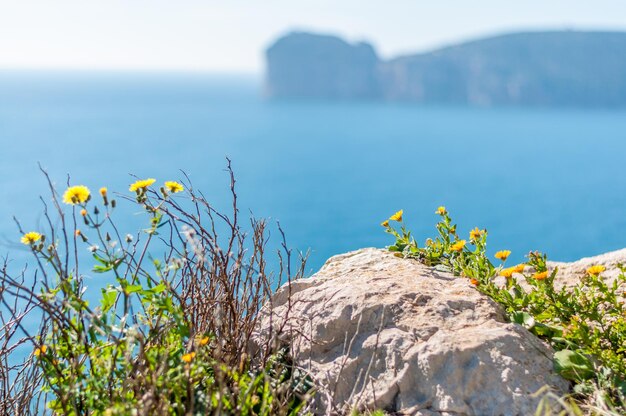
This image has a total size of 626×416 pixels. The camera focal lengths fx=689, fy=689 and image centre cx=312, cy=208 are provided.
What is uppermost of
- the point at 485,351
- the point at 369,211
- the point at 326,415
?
the point at 485,351

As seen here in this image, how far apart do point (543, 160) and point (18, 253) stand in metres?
22.6

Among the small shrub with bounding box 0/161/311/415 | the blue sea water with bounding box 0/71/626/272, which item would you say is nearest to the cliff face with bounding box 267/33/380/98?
the blue sea water with bounding box 0/71/626/272

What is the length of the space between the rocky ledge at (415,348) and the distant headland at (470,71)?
196ft

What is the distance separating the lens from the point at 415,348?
71.1 inches

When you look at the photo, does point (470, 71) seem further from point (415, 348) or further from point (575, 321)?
point (415, 348)

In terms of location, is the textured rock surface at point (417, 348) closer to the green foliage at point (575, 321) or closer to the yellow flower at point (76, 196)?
the green foliage at point (575, 321)

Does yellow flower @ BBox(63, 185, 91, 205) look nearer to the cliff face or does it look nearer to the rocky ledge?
the rocky ledge

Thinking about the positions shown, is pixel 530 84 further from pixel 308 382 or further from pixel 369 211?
pixel 308 382

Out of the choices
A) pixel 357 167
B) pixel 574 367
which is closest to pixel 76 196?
pixel 574 367

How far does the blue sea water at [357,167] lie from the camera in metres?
16.9

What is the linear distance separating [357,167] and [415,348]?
81.8 feet

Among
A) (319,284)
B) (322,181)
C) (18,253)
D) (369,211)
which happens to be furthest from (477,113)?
(319,284)

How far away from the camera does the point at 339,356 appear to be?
6.31 feet

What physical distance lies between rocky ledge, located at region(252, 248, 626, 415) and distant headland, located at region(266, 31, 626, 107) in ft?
196
